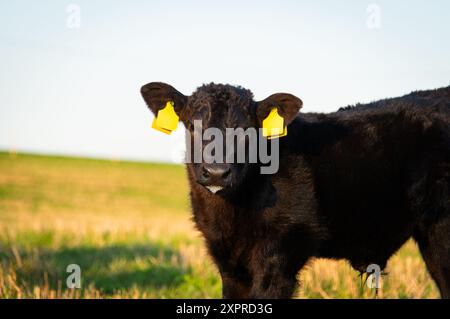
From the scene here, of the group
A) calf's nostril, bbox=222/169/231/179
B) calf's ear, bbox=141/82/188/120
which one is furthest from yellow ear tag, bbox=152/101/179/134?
calf's nostril, bbox=222/169/231/179

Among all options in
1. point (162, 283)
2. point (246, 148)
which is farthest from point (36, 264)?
point (246, 148)

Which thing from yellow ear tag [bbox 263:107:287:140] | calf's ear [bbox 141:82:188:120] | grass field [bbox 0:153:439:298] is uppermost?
calf's ear [bbox 141:82:188:120]

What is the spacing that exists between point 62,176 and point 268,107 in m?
41.7

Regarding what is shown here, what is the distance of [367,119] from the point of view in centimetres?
555

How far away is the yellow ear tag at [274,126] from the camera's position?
491cm

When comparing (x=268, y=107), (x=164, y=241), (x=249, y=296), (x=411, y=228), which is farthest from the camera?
(x=164, y=241)

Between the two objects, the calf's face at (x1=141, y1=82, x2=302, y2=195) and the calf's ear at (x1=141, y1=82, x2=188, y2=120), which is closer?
the calf's face at (x1=141, y1=82, x2=302, y2=195)

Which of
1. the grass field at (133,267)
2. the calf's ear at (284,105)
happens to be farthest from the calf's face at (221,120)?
the grass field at (133,267)

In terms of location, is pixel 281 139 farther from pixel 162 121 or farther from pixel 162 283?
pixel 162 283

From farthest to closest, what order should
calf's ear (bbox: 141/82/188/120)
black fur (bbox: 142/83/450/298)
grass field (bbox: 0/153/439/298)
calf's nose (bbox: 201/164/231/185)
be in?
grass field (bbox: 0/153/439/298), calf's ear (bbox: 141/82/188/120), black fur (bbox: 142/83/450/298), calf's nose (bbox: 201/164/231/185)

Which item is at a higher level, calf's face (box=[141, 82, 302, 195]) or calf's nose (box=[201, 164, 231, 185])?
calf's face (box=[141, 82, 302, 195])

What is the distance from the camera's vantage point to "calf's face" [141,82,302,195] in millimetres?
4680

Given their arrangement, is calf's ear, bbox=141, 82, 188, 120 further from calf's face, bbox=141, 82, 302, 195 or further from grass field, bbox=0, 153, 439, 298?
grass field, bbox=0, 153, 439, 298

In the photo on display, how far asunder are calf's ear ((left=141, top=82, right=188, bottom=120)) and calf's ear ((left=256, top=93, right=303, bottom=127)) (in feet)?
2.51
